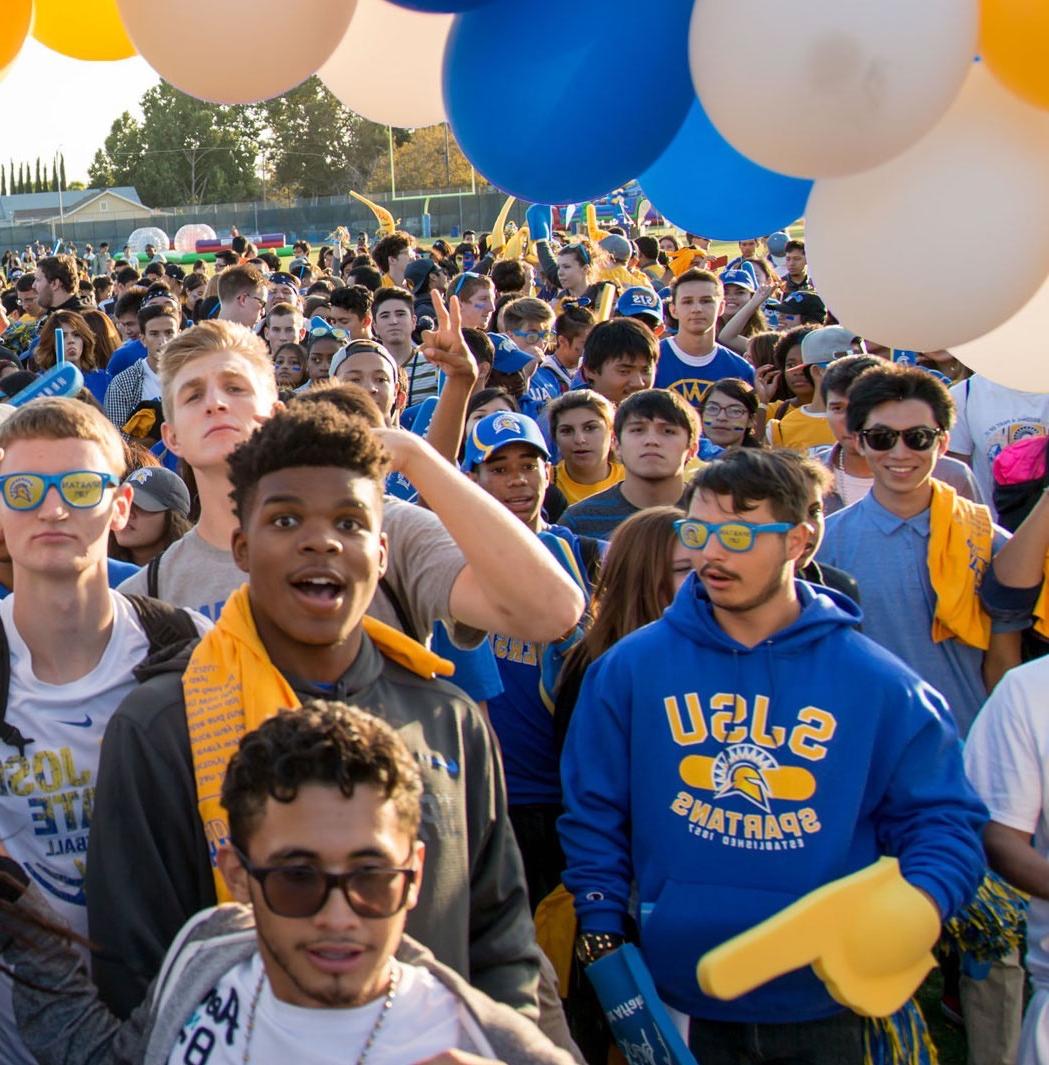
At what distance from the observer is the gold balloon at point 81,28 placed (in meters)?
2.52

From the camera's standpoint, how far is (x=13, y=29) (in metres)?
2.24

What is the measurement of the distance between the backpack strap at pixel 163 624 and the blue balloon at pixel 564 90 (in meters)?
0.98

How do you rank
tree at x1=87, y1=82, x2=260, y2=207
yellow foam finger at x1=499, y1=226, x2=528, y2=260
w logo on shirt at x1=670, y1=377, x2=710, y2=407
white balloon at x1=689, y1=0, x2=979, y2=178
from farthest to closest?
tree at x1=87, y1=82, x2=260, y2=207, yellow foam finger at x1=499, y1=226, x2=528, y2=260, w logo on shirt at x1=670, y1=377, x2=710, y2=407, white balloon at x1=689, y1=0, x2=979, y2=178

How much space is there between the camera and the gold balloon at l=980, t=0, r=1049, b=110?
2111 mm

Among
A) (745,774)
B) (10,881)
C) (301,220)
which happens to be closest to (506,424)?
(745,774)

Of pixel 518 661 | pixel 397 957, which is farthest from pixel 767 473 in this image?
→ pixel 397 957

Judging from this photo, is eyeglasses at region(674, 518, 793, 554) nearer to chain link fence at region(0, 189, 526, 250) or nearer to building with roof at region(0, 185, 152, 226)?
chain link fence at region(0, 189, 526, 250)

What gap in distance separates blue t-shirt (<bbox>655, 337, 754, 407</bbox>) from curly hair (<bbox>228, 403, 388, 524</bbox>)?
476 centimetres

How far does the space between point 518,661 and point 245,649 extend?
158cm

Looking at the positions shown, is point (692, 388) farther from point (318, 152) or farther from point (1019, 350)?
point (318, 152)

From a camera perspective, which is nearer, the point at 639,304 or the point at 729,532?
the point at 729,532

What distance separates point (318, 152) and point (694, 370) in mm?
71076

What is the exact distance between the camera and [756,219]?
2773 millimetres

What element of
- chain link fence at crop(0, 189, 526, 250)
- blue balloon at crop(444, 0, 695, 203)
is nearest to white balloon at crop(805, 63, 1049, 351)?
blue balloon at crop(444, 0, 695, 203)
